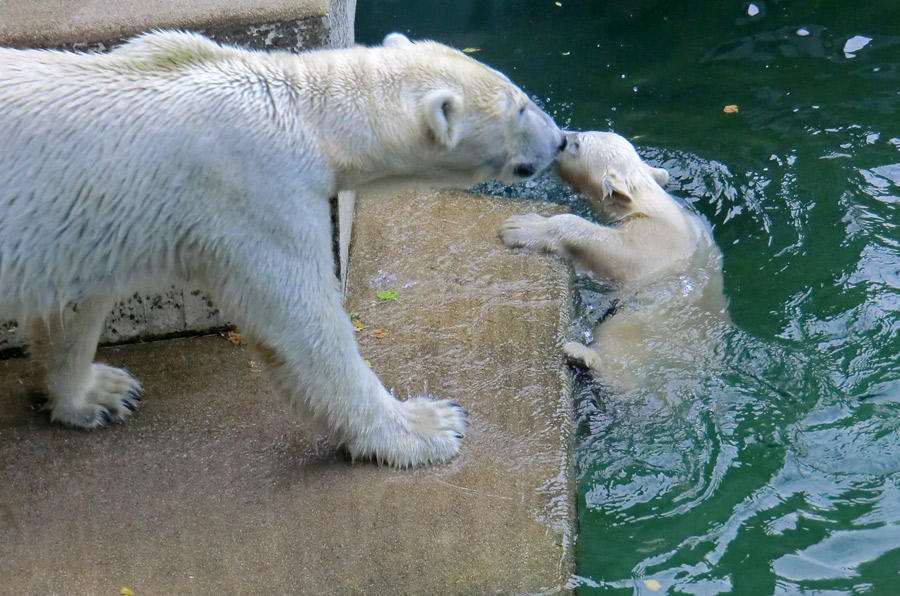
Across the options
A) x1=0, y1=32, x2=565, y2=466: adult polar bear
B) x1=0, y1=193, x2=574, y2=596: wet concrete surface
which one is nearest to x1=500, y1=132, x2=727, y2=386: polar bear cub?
x1=0, y1=193, x2=574, y2=596: wet concrete surface

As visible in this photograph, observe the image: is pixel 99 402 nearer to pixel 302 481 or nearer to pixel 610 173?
pixel 302 481

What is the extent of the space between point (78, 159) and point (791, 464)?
2.54 m

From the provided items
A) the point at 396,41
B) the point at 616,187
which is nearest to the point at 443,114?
the point at 396,41

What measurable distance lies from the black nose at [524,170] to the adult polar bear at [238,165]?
0.16 ft

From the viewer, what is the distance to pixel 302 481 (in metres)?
2.98

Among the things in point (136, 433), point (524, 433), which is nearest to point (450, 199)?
point (524, 433)

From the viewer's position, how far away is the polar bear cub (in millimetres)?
3891

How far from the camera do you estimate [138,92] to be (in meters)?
2.53

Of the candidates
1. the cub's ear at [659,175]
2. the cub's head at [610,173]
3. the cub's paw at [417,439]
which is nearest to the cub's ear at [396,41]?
the cub's paw at [417,439]

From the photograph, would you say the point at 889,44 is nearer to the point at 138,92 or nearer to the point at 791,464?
the point at 791,464

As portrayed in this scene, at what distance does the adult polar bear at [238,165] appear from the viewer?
247 cm

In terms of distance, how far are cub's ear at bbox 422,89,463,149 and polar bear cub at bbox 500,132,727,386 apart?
1216 millimetres

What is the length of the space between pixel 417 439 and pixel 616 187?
198 cm

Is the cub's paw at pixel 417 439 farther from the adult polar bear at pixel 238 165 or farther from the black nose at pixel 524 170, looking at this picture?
the black nose at pixel 524 170
